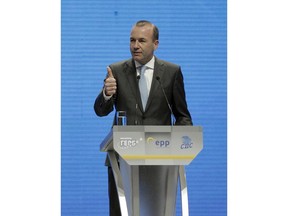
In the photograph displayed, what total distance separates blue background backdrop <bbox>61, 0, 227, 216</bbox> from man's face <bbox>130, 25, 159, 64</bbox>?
5.89 ft

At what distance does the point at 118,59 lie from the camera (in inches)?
228

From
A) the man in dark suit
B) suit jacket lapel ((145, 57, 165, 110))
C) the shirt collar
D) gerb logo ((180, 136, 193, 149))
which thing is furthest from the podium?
the shirt collar

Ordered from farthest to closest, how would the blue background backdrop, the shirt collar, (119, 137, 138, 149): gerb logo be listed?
the blue background backdrop, the shirt collar, (119, 137, 138, 149): gerb logo

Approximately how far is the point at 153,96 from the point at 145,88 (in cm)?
9

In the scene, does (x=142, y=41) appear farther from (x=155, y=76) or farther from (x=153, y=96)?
(x=153, y=96)

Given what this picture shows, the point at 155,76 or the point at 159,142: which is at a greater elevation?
the point at 155,76

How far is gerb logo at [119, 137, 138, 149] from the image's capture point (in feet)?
10.7

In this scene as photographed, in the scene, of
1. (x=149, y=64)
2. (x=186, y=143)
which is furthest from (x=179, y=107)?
(x=186, y=143)

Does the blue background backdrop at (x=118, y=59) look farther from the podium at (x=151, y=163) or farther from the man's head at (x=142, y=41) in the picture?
the podium at (x=151, y=163)

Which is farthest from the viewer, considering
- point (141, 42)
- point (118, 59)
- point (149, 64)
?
point (118, 59)

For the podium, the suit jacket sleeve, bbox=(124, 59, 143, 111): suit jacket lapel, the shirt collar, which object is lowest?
the podium

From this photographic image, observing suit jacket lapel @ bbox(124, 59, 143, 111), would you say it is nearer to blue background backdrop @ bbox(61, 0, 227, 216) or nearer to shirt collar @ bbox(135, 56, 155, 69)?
shirt collar @ bbox(135, 56, 155, 69)

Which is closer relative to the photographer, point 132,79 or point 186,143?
point 186,143
